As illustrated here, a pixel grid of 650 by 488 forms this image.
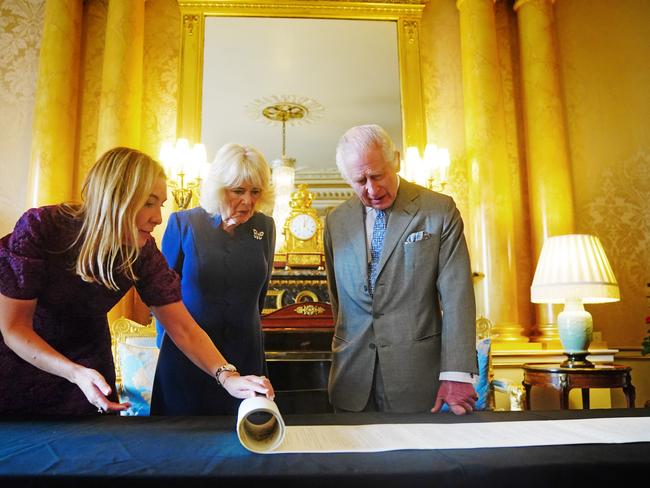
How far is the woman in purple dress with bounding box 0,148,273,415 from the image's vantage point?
1.15 meters

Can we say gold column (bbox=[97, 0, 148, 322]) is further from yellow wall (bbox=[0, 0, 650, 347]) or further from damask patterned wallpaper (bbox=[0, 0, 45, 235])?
damask patterned wallpaper (bbox=[0, 0, 45, 235])

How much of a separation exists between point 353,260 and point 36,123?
2.81 meters

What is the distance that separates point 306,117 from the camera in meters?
3.72

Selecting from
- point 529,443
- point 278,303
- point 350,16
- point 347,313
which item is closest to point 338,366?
point 347,313

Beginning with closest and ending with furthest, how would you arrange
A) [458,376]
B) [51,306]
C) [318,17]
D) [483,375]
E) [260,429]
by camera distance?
[260,429]
[51,306]
[458,376]
[483,375]
[318,17]

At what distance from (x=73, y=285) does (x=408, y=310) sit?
2.89ft

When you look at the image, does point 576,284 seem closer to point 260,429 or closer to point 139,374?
point 139,374

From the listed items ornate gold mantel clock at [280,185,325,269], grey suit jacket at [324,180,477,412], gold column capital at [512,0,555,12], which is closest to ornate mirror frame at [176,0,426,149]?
gold column capital at [512,0,555,12]

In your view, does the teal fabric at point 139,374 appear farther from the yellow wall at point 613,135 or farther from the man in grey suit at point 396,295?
the yellow wall at point 613,135

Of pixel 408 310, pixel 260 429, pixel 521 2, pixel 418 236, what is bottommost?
pixel 260 429

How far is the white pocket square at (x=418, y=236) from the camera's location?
1.62 meters

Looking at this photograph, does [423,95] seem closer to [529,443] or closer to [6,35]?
[6,35]

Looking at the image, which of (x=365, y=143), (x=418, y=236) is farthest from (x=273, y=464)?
(x=365, y=143)

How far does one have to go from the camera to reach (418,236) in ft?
5.32
